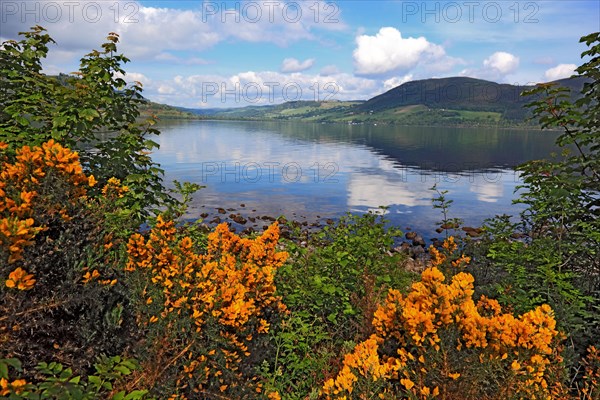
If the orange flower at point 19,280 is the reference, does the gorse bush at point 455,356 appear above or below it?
below

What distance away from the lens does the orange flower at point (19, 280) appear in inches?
100

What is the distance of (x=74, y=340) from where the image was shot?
3076 mm

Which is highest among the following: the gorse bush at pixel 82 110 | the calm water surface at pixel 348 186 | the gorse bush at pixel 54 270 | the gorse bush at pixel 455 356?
the gorse bush at pixel 82 110

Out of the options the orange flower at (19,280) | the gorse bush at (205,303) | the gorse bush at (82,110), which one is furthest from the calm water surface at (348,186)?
the orange flower at (19,280)

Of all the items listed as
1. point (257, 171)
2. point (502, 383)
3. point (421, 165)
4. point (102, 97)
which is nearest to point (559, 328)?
point (502, 383)

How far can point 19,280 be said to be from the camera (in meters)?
2.60

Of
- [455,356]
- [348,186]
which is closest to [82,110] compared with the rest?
[455,356]

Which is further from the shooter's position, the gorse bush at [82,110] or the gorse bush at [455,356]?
the gorse bush at [82,110]

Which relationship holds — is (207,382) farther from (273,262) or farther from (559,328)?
(559,328)

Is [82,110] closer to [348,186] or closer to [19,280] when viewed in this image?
[19,280]

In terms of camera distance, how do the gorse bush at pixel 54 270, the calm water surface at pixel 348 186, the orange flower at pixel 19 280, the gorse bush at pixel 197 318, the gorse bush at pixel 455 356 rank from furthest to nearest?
the calm water surface at pixel 348 186
the gorse bush at pixel 455 356
the gorse bush at pixel 197 318
the gorse bush at pixel 54 270
the orange flower at pixel 19 280

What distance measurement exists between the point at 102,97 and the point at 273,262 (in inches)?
181

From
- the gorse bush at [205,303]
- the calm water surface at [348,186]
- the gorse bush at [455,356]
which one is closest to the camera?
the gorse bush at [205,303]

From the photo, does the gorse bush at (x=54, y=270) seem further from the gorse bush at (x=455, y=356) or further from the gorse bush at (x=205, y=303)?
the gorse bush at (x=455, y=356)
